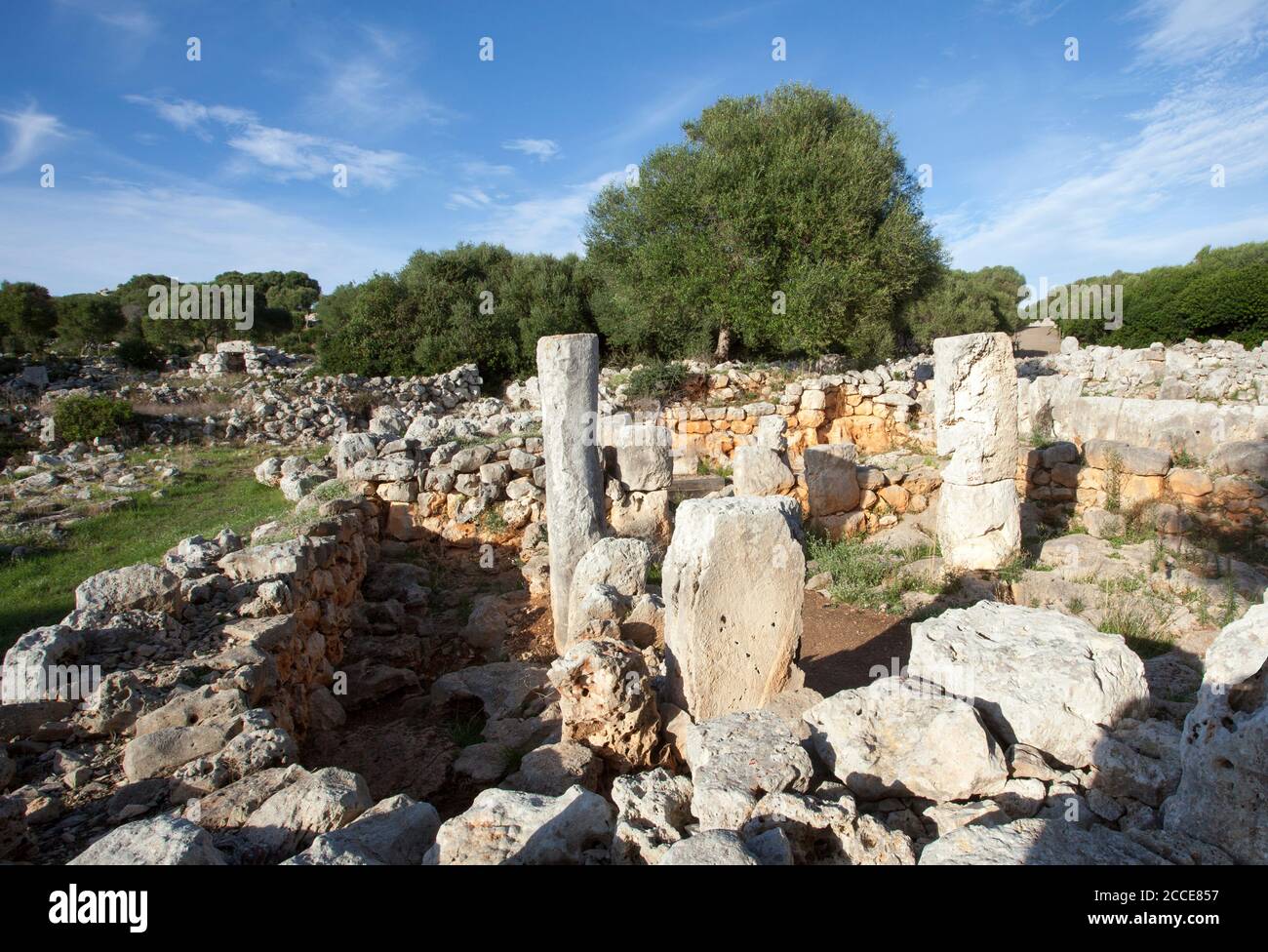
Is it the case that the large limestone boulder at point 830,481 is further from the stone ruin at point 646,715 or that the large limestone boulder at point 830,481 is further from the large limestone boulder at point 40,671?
the large limestone boulder at point 40,671

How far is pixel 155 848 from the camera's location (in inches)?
95.5

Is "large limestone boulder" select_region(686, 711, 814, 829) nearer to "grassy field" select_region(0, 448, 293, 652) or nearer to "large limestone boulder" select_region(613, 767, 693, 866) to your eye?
"large limestone boulder" select_region(613, 767, 693, 866)

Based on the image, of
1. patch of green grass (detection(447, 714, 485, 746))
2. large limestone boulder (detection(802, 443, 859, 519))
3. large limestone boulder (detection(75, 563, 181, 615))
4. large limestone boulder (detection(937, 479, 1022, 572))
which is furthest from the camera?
large limestone boulder (detection(802, 443, 859, 519))

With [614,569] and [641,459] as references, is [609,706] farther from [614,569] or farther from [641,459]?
[641,459]

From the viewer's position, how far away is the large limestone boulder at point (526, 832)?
8.55 feet

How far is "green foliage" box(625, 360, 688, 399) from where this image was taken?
15.8 metres

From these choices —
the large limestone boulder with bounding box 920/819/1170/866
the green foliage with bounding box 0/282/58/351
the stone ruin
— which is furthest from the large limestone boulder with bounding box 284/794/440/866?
the green foliage with bounding box 0/282/58/351

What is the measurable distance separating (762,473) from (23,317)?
3096 centimetres

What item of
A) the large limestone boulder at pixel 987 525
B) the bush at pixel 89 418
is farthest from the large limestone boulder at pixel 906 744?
the bush at pixel 89 418

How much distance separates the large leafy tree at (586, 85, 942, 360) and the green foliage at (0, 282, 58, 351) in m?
24.0

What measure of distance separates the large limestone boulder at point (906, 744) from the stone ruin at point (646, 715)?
0.05ft

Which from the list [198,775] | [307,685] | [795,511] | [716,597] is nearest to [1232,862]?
[716,597]

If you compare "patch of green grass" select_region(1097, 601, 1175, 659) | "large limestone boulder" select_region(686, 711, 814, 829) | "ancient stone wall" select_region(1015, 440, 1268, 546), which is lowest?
"patch of green grass" select_region(1097, 601, 1175, 659)

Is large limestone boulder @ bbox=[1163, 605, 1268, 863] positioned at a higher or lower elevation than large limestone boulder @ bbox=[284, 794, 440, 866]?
higher
